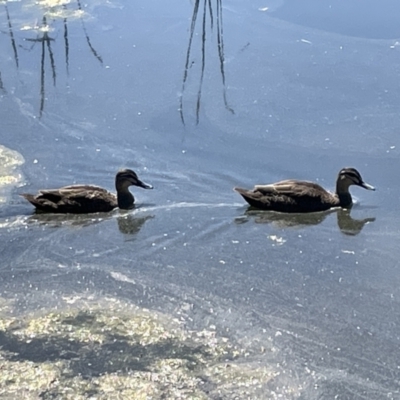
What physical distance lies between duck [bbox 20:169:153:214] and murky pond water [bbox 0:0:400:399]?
3.5 inches

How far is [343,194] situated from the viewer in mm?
6973

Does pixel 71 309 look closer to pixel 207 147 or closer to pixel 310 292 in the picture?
pixel 310 292

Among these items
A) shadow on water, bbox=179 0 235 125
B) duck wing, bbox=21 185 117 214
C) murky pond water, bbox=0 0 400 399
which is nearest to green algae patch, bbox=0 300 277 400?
murky pond water, bbox=0 0 400 399

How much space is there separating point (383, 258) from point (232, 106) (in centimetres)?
313

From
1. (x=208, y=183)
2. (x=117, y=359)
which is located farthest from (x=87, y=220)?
(x=117, y=359)

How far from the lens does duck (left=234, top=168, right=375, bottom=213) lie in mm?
6758

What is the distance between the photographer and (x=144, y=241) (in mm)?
6211

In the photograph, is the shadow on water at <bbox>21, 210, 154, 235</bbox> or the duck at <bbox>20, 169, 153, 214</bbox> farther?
the duck at <bbox>20, 169, 153, 214</bbox>

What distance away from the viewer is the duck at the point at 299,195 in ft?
22.2

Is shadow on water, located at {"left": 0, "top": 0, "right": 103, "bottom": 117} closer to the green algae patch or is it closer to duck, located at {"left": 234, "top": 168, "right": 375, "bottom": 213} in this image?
duck, located at {"left": 234, "top": 168, "right": 375, "bottom": 213}

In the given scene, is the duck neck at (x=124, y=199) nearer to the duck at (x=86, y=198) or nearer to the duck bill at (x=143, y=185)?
the duck at (x=86, y=198)

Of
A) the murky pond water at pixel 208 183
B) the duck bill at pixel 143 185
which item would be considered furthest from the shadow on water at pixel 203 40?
the duck bill at pixel 143 185

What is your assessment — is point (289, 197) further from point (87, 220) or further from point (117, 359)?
point (117, 359)

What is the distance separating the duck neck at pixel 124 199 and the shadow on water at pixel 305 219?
89cm
